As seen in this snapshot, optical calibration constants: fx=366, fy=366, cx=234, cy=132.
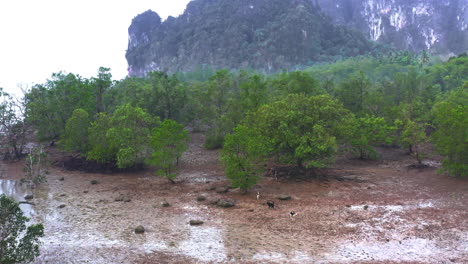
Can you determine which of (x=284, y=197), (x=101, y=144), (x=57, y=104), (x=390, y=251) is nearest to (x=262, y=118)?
(x=284, y=197)

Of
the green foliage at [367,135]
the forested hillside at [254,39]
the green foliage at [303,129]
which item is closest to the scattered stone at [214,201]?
the green foliage at [303,129]

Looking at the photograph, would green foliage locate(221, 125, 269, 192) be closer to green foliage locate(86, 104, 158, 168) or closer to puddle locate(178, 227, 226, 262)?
puddle locate(178, 227, 226, 262)

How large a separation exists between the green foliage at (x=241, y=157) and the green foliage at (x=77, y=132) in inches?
845

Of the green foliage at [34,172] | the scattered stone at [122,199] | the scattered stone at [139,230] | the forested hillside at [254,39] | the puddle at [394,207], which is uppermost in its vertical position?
the forested hillside at [254,39]

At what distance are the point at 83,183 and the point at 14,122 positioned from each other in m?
17.2

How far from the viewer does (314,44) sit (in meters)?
163

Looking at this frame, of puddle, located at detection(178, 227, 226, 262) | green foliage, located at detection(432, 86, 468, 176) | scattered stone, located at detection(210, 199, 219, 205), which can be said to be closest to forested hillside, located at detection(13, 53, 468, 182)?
green foliage, located at detection(432, 86, 468, 176)

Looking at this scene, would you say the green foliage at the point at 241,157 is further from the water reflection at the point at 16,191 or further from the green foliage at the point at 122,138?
the water reflection at the point at 16,191

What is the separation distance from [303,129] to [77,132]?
86.0 ft

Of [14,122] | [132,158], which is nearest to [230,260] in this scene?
[132,158]

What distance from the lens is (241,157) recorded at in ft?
94.9

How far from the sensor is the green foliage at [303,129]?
31.9 meters

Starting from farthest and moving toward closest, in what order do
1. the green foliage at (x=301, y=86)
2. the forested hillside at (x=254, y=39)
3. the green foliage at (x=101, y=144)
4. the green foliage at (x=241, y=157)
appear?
the forested hillside at (x=254, y=39)
the green foliage at (x=301, y=86)
the green foliage at (x=101, y=144)
the green foliage at (x=241, y=157)

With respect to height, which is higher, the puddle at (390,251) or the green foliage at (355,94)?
the green foliage at (355,94)
